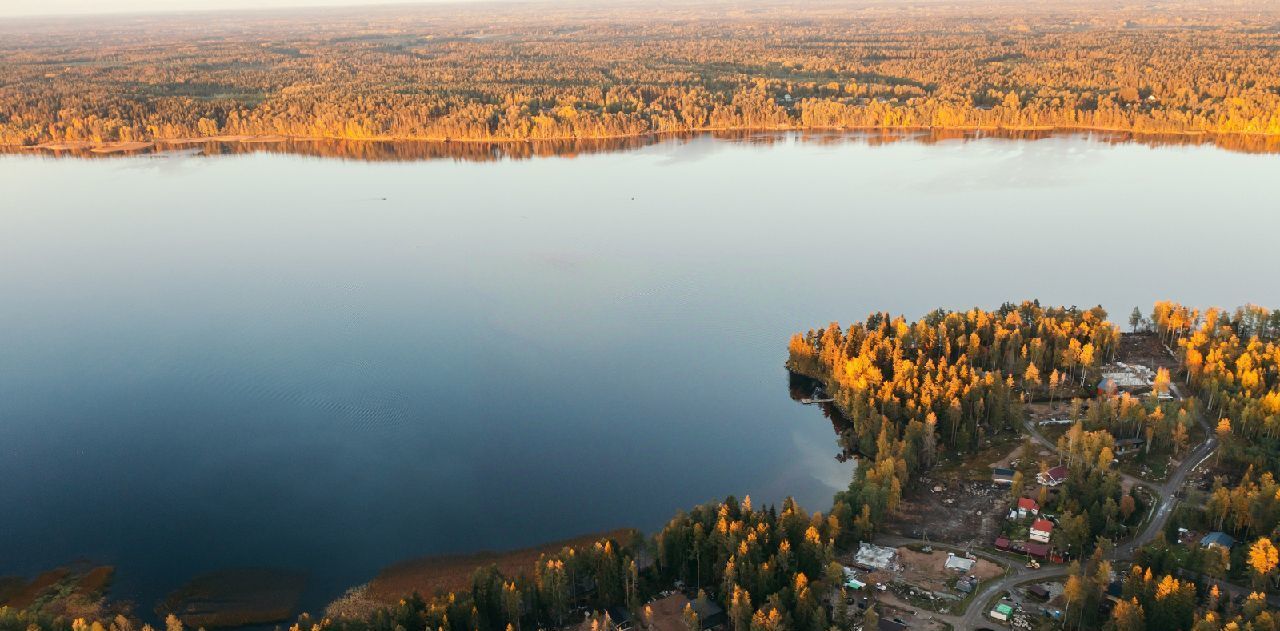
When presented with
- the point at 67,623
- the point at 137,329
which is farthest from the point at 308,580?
the point at 137,329

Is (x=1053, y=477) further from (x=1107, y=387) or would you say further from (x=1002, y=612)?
(x=1107, y=387)

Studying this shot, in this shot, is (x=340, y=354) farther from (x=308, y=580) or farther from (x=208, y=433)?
(x=308, y=580)

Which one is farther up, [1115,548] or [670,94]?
[670,94]

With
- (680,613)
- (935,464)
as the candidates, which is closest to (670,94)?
(935,464)

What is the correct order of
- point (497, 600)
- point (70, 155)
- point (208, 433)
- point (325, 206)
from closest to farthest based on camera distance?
point (497, 600) < point (208, 433) < point (325, 206) < point (70, 155)

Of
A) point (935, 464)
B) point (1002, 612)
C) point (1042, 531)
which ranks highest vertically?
point (1042, 531)

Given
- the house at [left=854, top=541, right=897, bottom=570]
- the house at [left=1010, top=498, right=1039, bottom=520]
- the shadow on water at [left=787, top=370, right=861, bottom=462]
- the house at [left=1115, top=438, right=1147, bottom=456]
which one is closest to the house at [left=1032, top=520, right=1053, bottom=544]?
the house at [left=1010, top=498, right=1039, bottom=520]
